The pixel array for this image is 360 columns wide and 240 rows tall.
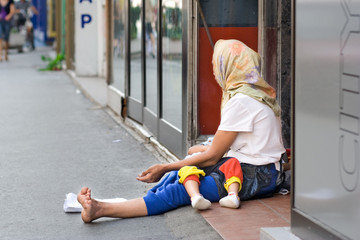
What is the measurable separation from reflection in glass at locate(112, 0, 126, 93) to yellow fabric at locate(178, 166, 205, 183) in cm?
563

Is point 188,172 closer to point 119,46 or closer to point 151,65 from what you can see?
point 151,65

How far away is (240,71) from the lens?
5.34 m

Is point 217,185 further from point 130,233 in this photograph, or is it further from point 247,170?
point 130,233

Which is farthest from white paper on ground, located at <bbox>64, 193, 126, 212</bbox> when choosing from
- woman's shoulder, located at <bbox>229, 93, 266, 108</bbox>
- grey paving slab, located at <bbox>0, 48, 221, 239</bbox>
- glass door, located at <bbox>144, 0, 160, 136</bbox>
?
glass door, located at <bbox>144, 0, 160, 136</bbox>

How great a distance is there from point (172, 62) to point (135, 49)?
90.6 inches

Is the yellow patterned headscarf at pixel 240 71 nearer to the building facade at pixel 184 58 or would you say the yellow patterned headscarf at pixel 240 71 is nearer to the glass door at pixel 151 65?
the building facade at pixel 184 58

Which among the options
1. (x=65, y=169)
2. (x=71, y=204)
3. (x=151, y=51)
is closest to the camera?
(x=71, y=204)

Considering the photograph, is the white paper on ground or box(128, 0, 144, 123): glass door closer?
the white paper on ground

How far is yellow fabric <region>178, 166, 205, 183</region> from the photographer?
204 inches

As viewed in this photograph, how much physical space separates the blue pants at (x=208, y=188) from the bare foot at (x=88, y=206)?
36 centimetres

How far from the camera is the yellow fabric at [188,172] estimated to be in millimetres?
5180

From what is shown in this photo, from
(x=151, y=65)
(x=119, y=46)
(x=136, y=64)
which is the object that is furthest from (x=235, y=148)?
(x=119, y=46)

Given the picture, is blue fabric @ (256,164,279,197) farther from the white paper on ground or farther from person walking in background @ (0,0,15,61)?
person walking in background @ (0,0,15,61)

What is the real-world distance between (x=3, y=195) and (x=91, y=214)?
50.8 inches
